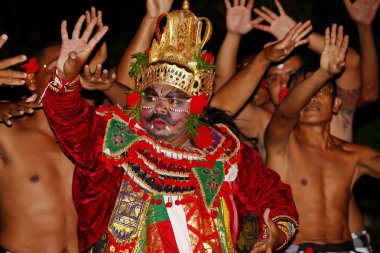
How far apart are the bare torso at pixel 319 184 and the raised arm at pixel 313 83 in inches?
13.5

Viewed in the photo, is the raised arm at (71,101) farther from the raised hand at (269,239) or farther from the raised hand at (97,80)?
the raised hand at (269,239)

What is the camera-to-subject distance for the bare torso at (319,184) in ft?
20.2

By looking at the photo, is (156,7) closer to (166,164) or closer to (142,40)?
(142,40)

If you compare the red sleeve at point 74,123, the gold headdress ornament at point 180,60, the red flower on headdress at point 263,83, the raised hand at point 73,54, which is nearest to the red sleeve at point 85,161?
the red sleeve at point 74,123

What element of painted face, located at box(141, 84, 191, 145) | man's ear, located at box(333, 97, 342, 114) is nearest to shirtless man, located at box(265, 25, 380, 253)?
man's ear, located at box(333, 97, 342, 114)

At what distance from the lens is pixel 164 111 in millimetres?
5031

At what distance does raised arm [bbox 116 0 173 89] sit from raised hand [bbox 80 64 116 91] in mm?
595

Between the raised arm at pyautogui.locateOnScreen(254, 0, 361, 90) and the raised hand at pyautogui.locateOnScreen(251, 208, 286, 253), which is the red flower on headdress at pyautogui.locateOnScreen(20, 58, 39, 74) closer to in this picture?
the raised hand at pyautogui.locateOnScreen(251, 208, 286, 253)

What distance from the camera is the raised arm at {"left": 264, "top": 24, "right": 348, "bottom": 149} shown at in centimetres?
576

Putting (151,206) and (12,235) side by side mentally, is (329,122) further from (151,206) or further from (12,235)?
(12,235)

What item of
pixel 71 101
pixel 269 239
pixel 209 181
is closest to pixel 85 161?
pixel 71 101

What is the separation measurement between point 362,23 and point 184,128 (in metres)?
2.41

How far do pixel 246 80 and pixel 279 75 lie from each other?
0.70 metres

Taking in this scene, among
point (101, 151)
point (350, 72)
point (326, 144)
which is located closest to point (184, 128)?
point (101, 151)
